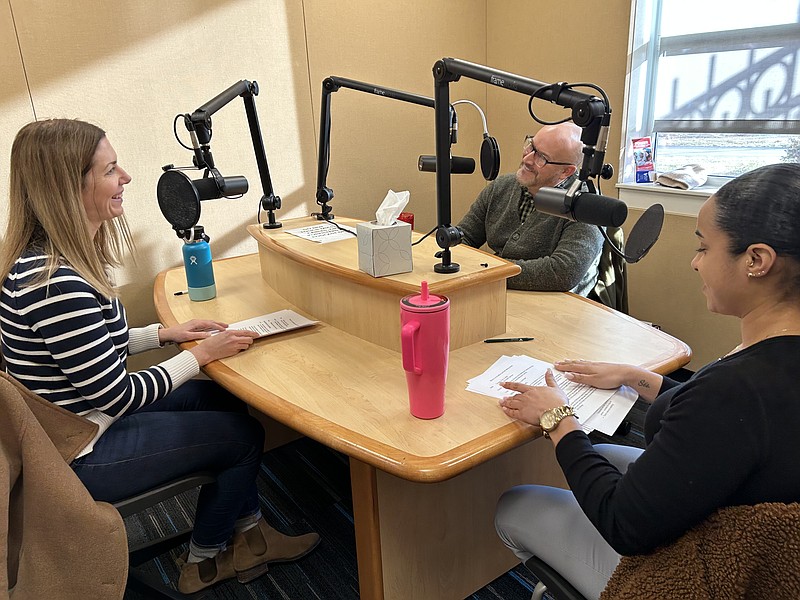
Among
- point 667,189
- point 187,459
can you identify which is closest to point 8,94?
point 187,459

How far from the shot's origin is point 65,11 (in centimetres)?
210

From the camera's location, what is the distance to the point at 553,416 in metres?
1.10

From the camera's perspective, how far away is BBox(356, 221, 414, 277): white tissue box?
59.6 inches

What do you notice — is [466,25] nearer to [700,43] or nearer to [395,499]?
[700,43]

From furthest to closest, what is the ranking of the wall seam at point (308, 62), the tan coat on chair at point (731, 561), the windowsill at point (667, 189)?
the wall seam at point (308, 62) < the windowsill at point (667, 189) < the tan coat on chair at point (731, 561)

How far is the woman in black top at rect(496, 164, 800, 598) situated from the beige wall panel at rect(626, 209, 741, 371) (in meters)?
1.77

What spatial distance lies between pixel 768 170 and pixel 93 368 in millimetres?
1325

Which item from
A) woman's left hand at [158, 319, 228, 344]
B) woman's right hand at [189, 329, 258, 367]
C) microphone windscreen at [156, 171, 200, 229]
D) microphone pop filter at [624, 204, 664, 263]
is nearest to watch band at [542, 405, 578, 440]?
microphone pop filter at [624, 204, 664, 263]

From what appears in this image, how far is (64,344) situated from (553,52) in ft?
8.60

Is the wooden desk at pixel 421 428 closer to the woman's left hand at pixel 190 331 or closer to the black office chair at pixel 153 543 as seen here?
the woman's left hand at pixel 190 331

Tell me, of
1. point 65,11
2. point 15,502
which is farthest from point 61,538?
point 65,11

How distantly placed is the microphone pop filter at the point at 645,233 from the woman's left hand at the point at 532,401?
1.04 feet

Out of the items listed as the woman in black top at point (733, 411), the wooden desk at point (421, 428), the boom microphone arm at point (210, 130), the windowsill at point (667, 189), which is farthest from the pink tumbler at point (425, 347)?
the windowsill at point (667, 189)

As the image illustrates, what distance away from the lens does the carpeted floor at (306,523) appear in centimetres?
169
